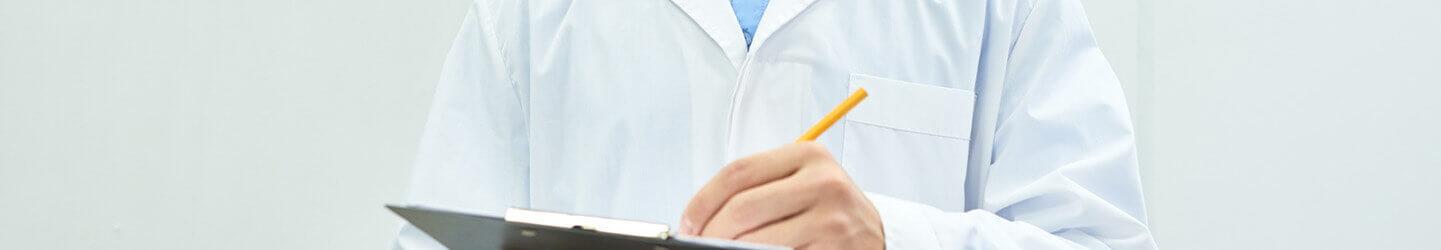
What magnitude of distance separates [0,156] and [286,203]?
0.26 m

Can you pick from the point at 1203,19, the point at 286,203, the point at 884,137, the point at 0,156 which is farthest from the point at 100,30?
the point at 1203,19

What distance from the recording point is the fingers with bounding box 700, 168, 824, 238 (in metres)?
0.74

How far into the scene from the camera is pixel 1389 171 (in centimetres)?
172

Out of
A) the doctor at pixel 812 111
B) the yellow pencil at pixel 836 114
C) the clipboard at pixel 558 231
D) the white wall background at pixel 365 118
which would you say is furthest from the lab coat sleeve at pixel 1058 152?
the white wall background at pixel 365 118

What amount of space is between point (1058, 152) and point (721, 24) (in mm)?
225

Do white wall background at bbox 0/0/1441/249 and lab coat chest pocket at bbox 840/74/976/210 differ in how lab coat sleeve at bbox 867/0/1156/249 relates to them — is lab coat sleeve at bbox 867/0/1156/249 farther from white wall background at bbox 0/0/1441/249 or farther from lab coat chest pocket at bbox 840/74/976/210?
white wall background at bbox 0/0/1441/249

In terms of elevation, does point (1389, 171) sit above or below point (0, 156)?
below

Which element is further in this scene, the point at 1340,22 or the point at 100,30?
the point at 1340,22

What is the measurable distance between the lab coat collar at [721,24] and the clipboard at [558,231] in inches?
13.5

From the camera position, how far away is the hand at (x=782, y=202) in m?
0.74

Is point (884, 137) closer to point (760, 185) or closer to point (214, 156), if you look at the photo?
point (760, 185)

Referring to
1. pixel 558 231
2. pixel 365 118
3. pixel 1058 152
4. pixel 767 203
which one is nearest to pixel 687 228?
pixel 767 203

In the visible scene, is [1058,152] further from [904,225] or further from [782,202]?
[782,202]

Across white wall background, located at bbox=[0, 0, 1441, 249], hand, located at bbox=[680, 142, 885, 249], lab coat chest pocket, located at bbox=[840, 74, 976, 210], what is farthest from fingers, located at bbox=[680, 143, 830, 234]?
white wall background, located at bbox=[0, 0, 1441, 249]
